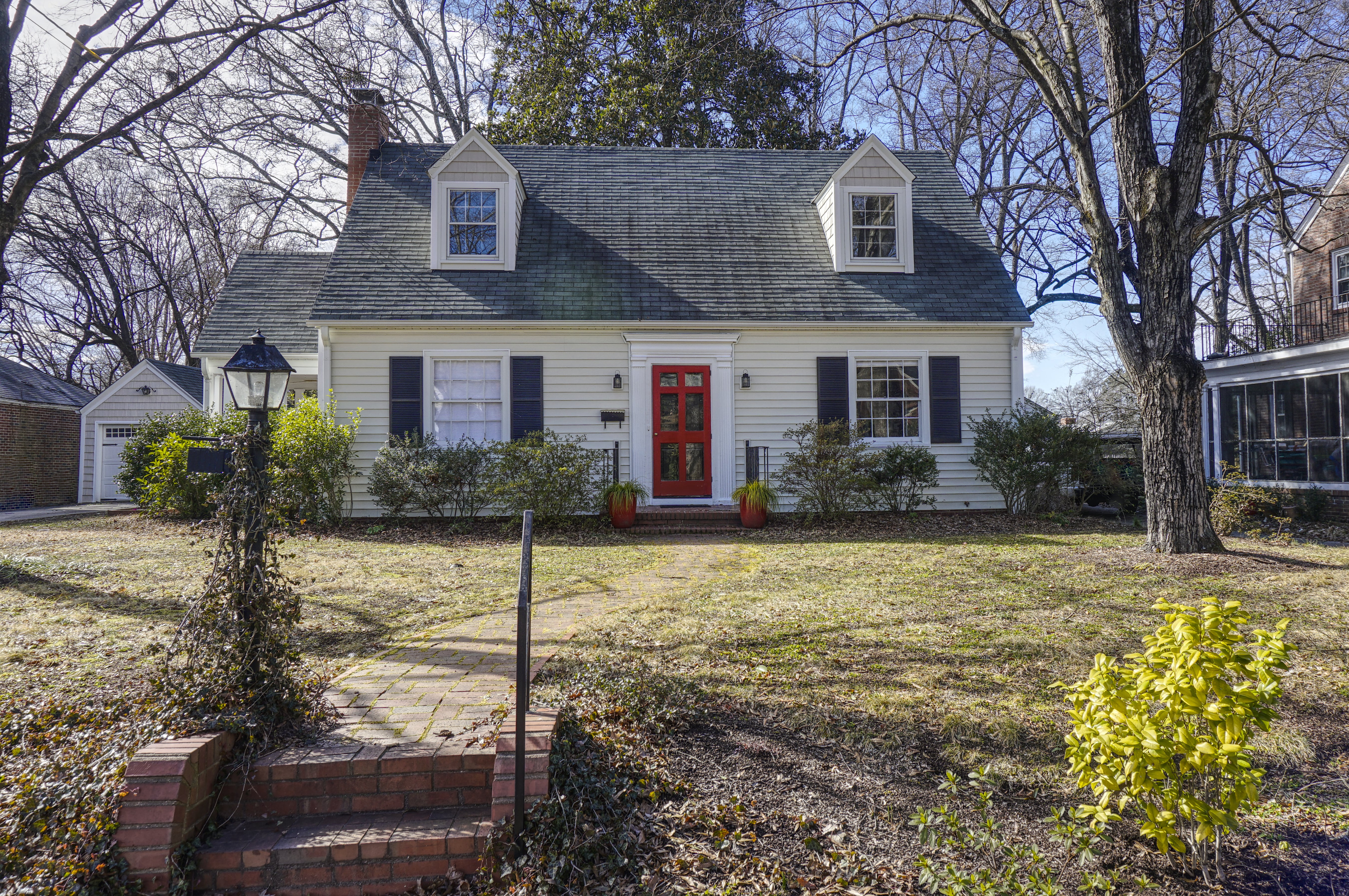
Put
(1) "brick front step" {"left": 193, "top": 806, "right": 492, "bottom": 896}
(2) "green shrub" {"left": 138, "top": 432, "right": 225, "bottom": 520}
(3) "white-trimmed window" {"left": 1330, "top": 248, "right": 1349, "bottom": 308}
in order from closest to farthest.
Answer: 1. (1) "brick front step" {"left": 193, "top": 806, "right": 492, "bottom": 896}
2. (2) "green shrub" {"left": 138, "top": 432, "right": 225, "bottom": 520}
3. (3) "white-trimmed window" {"left": 1330, "top": 248, "right": 1349, "bottom": 308}

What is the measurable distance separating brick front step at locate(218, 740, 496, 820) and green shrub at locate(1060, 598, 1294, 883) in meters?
2.28

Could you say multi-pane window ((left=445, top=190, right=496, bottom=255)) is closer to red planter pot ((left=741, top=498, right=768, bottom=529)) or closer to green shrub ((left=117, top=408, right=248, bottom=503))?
green shrub ((left=117, top=408, right=248, bottom=503))

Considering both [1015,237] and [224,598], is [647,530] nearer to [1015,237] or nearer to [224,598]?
[224,598]

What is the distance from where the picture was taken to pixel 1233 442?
532 inches

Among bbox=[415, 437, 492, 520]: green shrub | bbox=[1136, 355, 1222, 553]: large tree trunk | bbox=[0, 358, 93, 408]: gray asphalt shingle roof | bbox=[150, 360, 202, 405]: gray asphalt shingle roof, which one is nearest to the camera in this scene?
bbox=[1136, 355, 1222, 553]: large tree trunk

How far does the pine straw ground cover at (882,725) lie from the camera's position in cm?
263

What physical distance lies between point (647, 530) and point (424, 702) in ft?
22.9

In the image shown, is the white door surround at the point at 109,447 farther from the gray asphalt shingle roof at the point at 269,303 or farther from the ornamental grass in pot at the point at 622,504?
the ornamental grass in pot at the point at 622,504

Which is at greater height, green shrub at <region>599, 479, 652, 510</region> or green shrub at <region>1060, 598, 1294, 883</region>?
green shrub at <region>599, 479, 652, 510</region>

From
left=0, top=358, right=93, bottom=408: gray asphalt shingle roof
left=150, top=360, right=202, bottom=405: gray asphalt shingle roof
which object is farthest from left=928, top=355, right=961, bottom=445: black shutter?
left=0, top=358, right=93, bottom=408: gray asphalt shingle roof

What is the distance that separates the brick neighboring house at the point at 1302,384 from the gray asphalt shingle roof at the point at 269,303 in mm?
16564

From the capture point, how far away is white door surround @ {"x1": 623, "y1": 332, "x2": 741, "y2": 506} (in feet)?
38.4

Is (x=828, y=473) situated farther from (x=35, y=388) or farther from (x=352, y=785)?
(x=35, y=388)

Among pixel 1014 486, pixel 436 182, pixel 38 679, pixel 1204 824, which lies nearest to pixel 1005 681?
pixel 1204 824
